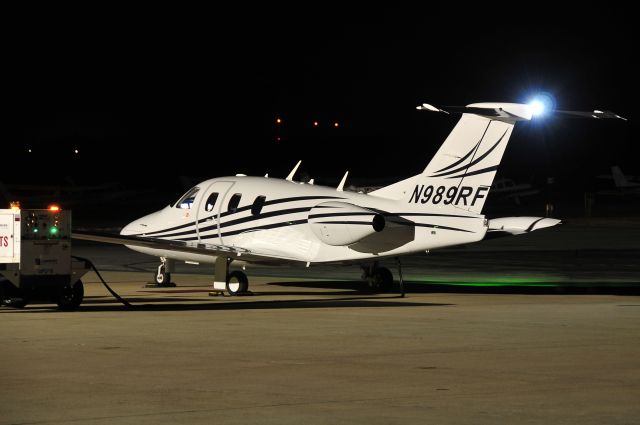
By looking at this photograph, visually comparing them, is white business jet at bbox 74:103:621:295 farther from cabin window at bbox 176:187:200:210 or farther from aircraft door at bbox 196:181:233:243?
cabin window at bbox 176:187:200:210

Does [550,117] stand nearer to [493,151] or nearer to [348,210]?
[493,151]

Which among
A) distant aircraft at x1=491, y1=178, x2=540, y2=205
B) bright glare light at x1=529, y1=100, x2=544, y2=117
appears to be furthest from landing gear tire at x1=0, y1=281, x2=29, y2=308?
distant aircraft at x1=491, y1=178, x2=540, y2=205

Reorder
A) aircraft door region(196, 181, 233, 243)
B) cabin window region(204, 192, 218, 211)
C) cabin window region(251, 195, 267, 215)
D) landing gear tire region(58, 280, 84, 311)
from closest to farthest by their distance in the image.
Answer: landing gear tire region(58, 280, 84, 311) → cabin window region(251, 195, 267, 215) → aircraft door region(196, 181, 233, 243) → cabin window region(204, 192, 218, 211)

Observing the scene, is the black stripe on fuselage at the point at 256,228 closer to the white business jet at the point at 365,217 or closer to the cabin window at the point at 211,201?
the white business jet at the point at 365,217

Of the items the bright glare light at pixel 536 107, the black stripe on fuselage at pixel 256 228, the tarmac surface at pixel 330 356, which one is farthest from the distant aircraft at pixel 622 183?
the bright glare light at pixel 536 107

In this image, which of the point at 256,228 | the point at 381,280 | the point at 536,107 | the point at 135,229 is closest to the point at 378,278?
the point at 381,280

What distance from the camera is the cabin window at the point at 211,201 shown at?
29.4 m

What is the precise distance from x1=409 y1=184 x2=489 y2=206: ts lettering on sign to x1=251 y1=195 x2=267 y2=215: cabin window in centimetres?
413

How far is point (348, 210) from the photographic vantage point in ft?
85.4

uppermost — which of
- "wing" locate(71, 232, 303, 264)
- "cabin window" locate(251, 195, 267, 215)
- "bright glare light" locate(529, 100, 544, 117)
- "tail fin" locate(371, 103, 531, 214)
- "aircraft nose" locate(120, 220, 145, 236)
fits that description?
"bright glare light" locate(529, 100, 544, 117)

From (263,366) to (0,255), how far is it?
905 centimetres

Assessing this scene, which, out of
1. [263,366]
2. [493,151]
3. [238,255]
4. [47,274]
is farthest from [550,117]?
[263,366]

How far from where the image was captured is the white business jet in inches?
1016

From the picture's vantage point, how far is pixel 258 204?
28531mm
